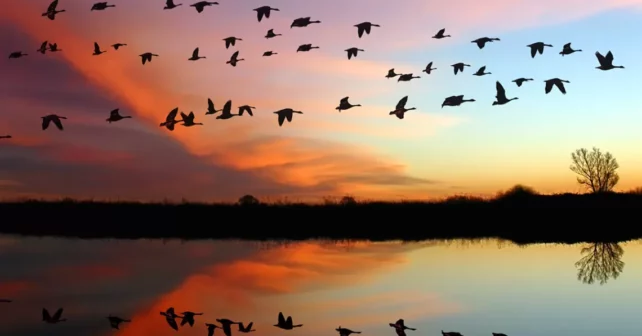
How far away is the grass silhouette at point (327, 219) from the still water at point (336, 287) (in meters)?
11.1

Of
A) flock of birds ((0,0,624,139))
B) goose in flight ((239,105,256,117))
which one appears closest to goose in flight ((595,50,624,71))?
flock of birds ((0,0,624,139))

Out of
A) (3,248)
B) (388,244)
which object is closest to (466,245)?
(388,244)

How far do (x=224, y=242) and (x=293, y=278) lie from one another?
1481 centimetres

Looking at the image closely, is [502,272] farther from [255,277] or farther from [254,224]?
[254,224]

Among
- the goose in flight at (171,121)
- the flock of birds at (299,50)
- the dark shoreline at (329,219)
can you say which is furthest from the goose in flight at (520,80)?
the dark shoreline at (329,219)

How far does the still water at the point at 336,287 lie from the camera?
1681 cm

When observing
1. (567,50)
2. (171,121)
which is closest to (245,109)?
(171,121)

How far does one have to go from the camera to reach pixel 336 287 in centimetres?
2189

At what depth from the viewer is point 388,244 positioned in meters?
35.6

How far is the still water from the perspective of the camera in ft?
55.2

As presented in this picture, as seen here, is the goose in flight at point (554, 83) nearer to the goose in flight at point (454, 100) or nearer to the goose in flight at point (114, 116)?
the goose in flight at point (454, 100)

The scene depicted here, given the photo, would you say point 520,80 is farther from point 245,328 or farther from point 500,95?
point 245,328

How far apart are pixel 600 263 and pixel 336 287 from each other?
11.5m

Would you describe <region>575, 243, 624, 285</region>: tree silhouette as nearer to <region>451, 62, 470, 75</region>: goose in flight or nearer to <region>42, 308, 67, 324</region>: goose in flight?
<region>451, 62, 470, 75</region>: goose in flight
